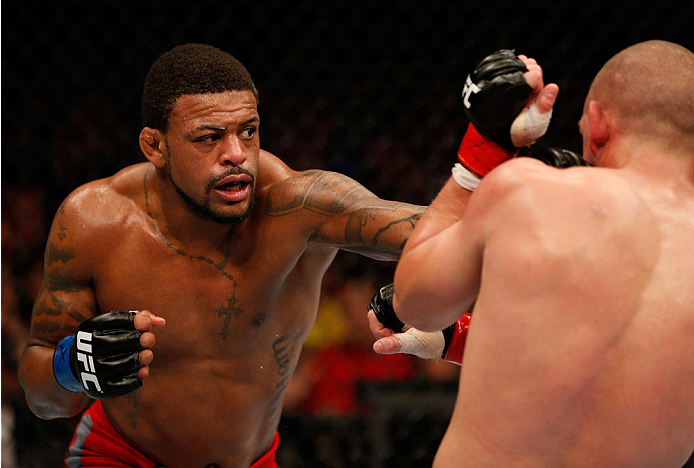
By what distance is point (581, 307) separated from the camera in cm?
87

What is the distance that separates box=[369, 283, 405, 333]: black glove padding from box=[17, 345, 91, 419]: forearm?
2.37ft

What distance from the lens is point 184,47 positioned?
157 cm

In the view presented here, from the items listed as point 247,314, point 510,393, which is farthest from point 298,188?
point 510,393

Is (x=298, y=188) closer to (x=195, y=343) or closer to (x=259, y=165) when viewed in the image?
(x=259, y=165)

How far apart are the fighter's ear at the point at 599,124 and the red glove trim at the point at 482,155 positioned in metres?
0.10

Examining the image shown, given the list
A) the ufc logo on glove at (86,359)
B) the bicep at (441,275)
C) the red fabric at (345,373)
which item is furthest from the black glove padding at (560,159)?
the red fabric at (345,373)

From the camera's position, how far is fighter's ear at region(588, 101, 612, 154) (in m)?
0.96

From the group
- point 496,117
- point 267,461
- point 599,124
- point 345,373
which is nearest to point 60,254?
point 267,461

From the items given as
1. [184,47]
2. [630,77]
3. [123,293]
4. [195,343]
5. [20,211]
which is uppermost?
[630,77]

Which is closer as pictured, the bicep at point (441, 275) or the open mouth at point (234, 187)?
the bicep at point (441, 275)

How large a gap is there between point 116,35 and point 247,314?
1.82 meters

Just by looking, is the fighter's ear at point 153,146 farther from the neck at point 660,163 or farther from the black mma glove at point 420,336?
the neck at point 660,163

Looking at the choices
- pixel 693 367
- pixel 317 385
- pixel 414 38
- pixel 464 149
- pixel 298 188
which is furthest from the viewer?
pixel 414 38

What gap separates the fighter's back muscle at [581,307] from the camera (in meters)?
0.87
